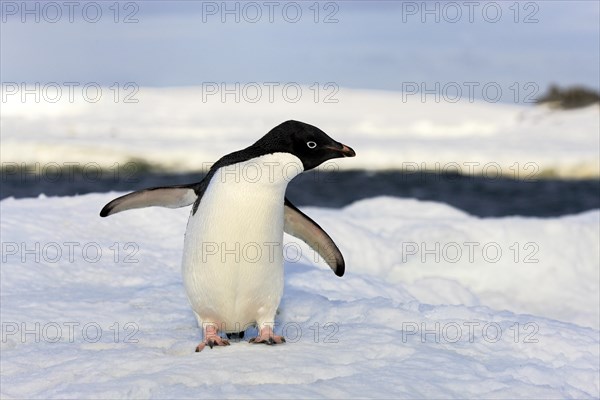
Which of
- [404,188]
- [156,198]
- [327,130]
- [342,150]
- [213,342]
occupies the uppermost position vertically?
[327,130]

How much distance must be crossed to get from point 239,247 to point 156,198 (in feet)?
1.86

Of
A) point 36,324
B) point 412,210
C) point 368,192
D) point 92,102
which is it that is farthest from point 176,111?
point 36,324

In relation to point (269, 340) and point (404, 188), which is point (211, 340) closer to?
point (269, 340)

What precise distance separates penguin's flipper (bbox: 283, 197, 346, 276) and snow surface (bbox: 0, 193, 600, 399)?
32 centimetres

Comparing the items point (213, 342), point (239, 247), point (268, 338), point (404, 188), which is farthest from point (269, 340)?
point (404, 188)

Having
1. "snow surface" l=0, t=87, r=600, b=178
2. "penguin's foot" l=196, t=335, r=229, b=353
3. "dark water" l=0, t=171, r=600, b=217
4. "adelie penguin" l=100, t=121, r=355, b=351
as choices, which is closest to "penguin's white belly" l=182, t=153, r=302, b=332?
"adelie penguin" l=100, t=121, r=355, b=351

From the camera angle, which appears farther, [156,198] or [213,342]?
[156,198]

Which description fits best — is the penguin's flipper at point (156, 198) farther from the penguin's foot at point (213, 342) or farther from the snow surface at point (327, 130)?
the snow surface at point (327, 130)

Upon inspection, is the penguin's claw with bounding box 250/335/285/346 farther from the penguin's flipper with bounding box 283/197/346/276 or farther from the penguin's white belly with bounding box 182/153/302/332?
the penguin's flipper with bounding box 283/197/346/276

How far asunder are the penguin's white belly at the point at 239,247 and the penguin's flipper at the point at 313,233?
0.28 meters

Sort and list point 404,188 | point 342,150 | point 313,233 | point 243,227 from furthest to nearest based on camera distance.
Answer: point 404,188, point 313,233, point 243,227, point 342,150

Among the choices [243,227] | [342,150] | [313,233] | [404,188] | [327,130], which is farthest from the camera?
[327,130]

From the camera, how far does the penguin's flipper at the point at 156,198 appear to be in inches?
163

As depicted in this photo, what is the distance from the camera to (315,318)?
448 cm
